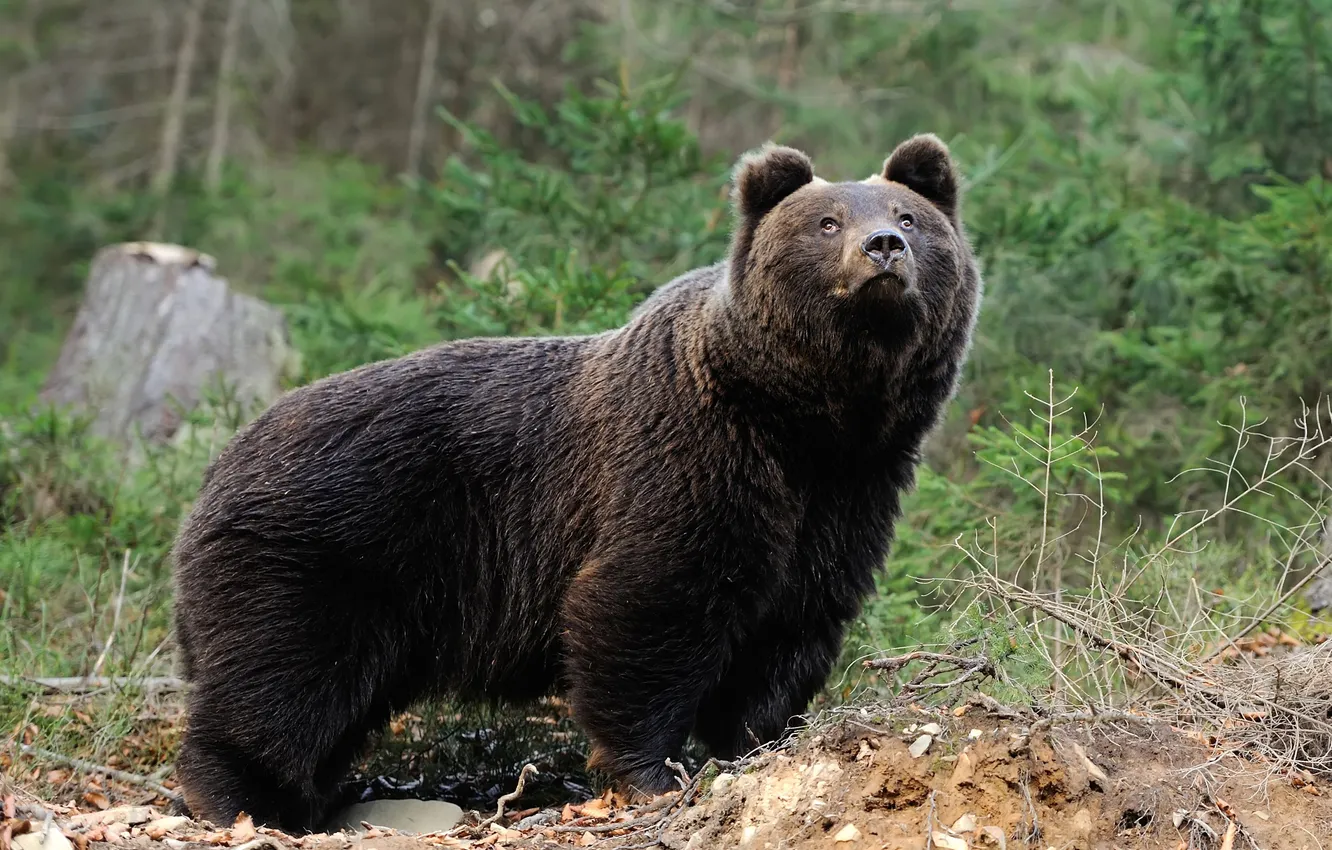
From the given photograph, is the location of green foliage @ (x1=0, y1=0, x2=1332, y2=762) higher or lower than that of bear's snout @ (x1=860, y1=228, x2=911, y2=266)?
Answer: lower

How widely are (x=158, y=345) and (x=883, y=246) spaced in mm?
7646

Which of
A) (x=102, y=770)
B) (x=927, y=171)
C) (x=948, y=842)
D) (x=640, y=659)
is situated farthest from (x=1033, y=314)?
(x=102, y=770)

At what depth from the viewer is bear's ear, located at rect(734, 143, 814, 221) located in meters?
5.86

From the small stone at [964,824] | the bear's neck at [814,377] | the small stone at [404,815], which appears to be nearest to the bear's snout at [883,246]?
the bear's neck at [814,377]

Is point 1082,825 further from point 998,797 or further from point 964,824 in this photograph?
point 964,824

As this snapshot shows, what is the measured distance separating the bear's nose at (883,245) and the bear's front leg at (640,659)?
1498 mm

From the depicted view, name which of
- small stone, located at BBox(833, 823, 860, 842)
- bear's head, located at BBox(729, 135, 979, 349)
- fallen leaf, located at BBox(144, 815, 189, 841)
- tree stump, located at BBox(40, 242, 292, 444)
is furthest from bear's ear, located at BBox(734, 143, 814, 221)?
tree stump, located at BBox(40, 242, 292, 444)

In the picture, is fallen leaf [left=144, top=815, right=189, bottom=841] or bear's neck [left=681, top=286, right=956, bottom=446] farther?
bear's neck [left=681, top=286, right=956, bottom=446]

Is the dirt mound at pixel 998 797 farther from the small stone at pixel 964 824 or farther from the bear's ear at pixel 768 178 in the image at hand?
the bear's ear at pixel 768 178

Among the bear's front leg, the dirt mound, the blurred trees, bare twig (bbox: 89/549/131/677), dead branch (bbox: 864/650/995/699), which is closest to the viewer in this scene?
the dirt mound

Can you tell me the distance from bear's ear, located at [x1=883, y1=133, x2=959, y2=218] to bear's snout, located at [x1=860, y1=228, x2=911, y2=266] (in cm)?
79

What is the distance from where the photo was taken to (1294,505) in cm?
809

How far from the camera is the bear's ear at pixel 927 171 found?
232 inches

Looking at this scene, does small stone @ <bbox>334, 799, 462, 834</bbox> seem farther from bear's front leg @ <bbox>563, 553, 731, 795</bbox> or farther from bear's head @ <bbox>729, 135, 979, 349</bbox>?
bear's head @ <bbox>729, 135, 979, 349</bbox>
